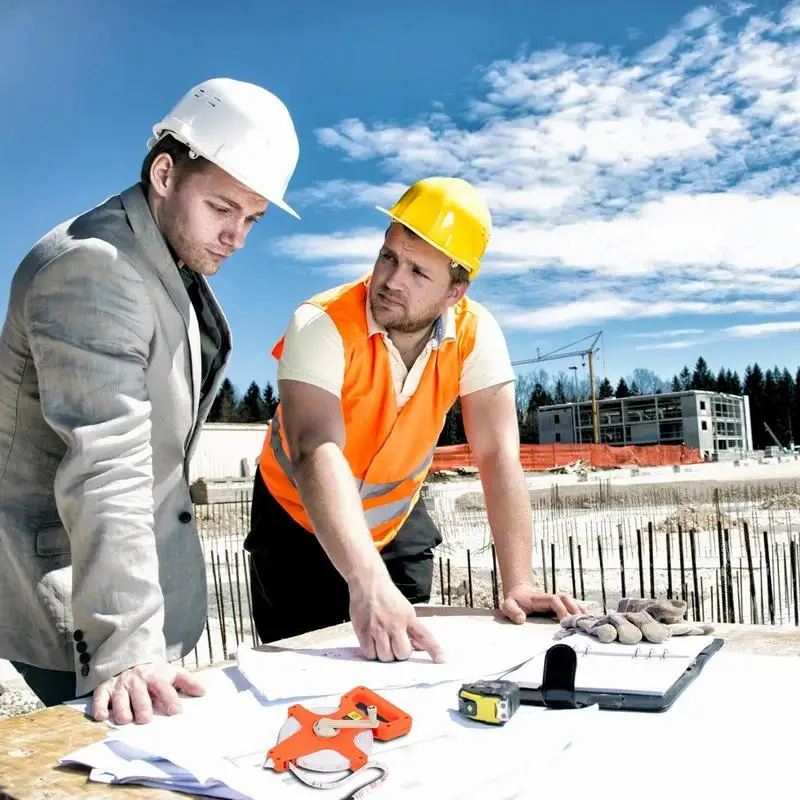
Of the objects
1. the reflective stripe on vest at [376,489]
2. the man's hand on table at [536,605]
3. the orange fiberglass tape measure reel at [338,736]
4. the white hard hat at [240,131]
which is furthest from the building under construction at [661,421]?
the orange fiberglass tape measure reel at [338,736]

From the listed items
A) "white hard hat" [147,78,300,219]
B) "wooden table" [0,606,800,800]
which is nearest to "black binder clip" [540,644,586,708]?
"wooden table" [0,606,800,800]

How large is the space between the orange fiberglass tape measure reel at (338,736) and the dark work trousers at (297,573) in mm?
1410

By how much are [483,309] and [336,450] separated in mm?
884

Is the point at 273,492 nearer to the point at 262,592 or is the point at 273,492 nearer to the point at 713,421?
the point at 262,592

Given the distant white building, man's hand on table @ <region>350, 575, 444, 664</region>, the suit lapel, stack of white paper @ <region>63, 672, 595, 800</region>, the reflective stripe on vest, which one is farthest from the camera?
the distant white building

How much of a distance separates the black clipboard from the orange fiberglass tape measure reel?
0.27m

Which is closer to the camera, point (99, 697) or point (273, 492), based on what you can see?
point (99, 697)

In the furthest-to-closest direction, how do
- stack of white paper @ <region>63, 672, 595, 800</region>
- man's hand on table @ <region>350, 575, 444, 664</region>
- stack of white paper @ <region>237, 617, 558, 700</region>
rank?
man's hand on table @ <region>350, 575, 444, 664</region>
stack of white paper @ <region>237, 617, 558, 700</region>
stack of white paper @ <region>63, 672, 595, 800</region>

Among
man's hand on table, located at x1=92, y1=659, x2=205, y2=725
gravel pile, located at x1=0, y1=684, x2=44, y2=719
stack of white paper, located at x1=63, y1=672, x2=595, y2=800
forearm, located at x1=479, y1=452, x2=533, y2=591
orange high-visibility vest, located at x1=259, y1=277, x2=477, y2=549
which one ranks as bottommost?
gravel pile, located at x1=0, y1=684, x2=44, y2=719

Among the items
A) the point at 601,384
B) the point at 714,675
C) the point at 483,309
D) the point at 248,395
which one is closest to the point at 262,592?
the point at 483,309

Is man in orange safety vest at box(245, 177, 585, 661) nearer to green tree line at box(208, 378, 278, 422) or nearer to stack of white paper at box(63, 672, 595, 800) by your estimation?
stack of white paper at box(63, 672, 595, 800)

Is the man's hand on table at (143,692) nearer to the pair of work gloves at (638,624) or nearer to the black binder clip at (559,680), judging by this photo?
the black binder clip at (559,680)

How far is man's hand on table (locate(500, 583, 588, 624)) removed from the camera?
220cm

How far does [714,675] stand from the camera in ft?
5.35
